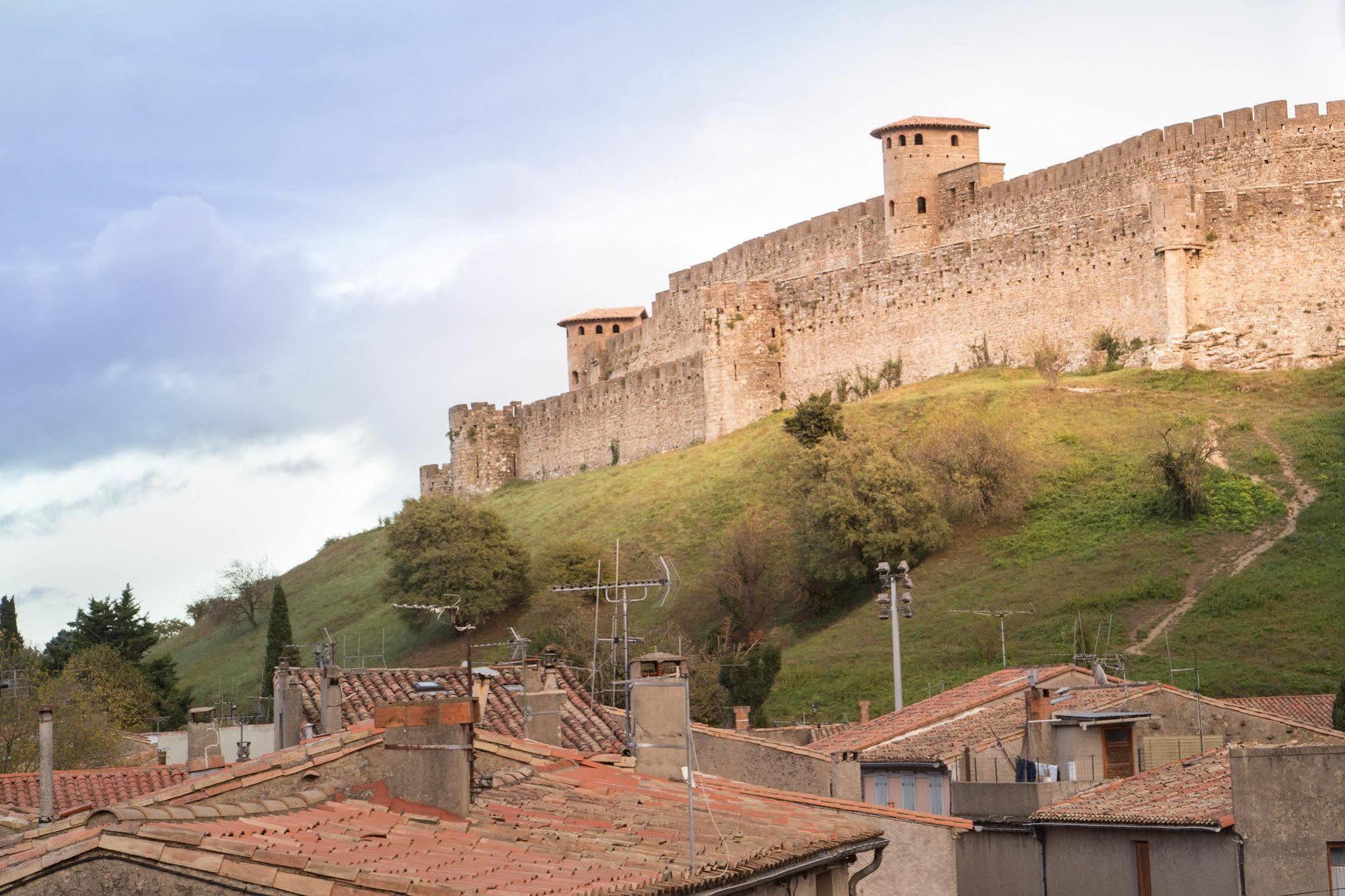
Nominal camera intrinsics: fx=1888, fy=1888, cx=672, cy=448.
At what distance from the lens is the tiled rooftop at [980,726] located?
2200 centimetres

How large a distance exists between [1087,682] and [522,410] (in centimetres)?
5256

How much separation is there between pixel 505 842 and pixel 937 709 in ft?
46.7

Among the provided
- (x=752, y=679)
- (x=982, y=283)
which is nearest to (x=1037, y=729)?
(x=752, y=679)

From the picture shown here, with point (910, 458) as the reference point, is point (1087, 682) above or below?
below

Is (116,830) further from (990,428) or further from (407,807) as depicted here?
(990,428)

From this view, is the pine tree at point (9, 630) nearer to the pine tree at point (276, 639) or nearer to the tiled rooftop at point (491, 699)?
the pine tree at point (276, 639)

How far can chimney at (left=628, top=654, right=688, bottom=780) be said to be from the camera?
14.5 metres

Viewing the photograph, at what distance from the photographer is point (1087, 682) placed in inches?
1013

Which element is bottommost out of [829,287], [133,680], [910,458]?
[133,680]

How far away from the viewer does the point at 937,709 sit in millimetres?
24391

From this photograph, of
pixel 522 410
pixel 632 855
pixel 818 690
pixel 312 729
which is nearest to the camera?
pixel 632 855

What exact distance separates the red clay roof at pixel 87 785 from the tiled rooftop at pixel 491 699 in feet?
5.99

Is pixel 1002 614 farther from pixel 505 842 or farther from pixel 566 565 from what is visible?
pixel 505 842

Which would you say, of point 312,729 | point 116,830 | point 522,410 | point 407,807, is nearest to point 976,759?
point 312,729
